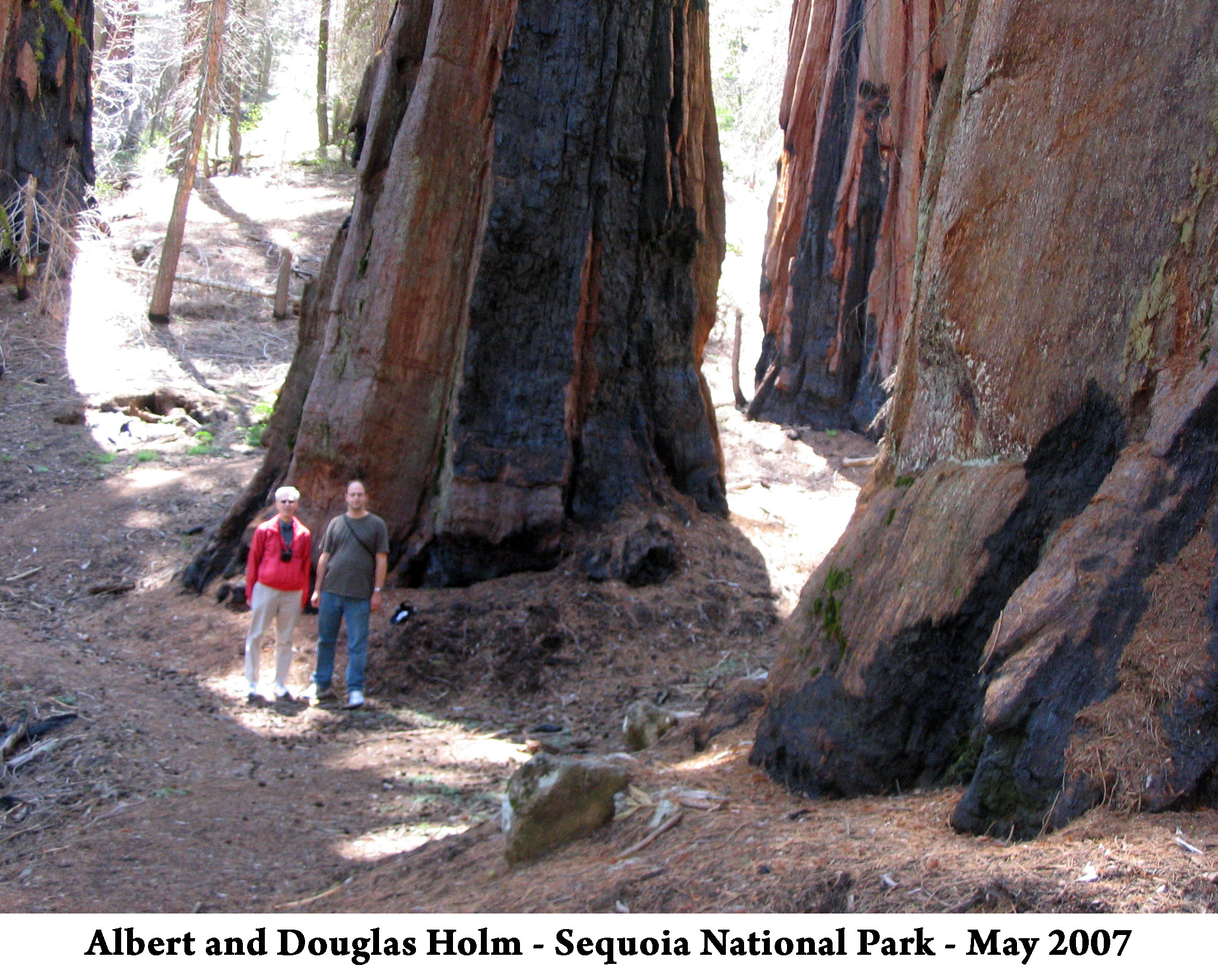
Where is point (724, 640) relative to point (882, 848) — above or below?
below

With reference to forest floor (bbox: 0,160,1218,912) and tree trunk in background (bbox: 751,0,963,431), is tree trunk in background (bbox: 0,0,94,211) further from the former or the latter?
tree trunk in background (bbox: 751,0,963,431)

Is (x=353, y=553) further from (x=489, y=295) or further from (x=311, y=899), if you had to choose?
(x=311, y=899)

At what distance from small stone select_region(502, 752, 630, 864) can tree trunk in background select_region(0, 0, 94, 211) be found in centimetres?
1682

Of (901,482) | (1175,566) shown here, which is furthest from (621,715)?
(1175,566)

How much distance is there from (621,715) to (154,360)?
14.2 m

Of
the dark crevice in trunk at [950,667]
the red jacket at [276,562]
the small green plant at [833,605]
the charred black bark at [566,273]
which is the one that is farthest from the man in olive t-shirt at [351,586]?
the dark crevice in trunk at [950,667]

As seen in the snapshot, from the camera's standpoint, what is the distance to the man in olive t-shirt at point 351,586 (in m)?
7.27

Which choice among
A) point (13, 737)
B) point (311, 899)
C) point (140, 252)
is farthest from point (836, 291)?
point (140, 252)

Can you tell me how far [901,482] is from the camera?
14.6 ft

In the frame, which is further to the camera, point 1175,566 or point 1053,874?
point 1175,566

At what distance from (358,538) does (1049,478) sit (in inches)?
200

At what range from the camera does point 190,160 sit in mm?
18984

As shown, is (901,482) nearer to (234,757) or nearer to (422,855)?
(422,855)

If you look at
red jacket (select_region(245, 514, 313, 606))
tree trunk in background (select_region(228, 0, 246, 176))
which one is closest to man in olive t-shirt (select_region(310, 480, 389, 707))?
red jacket (select_region(245, 514, 313, 606))
